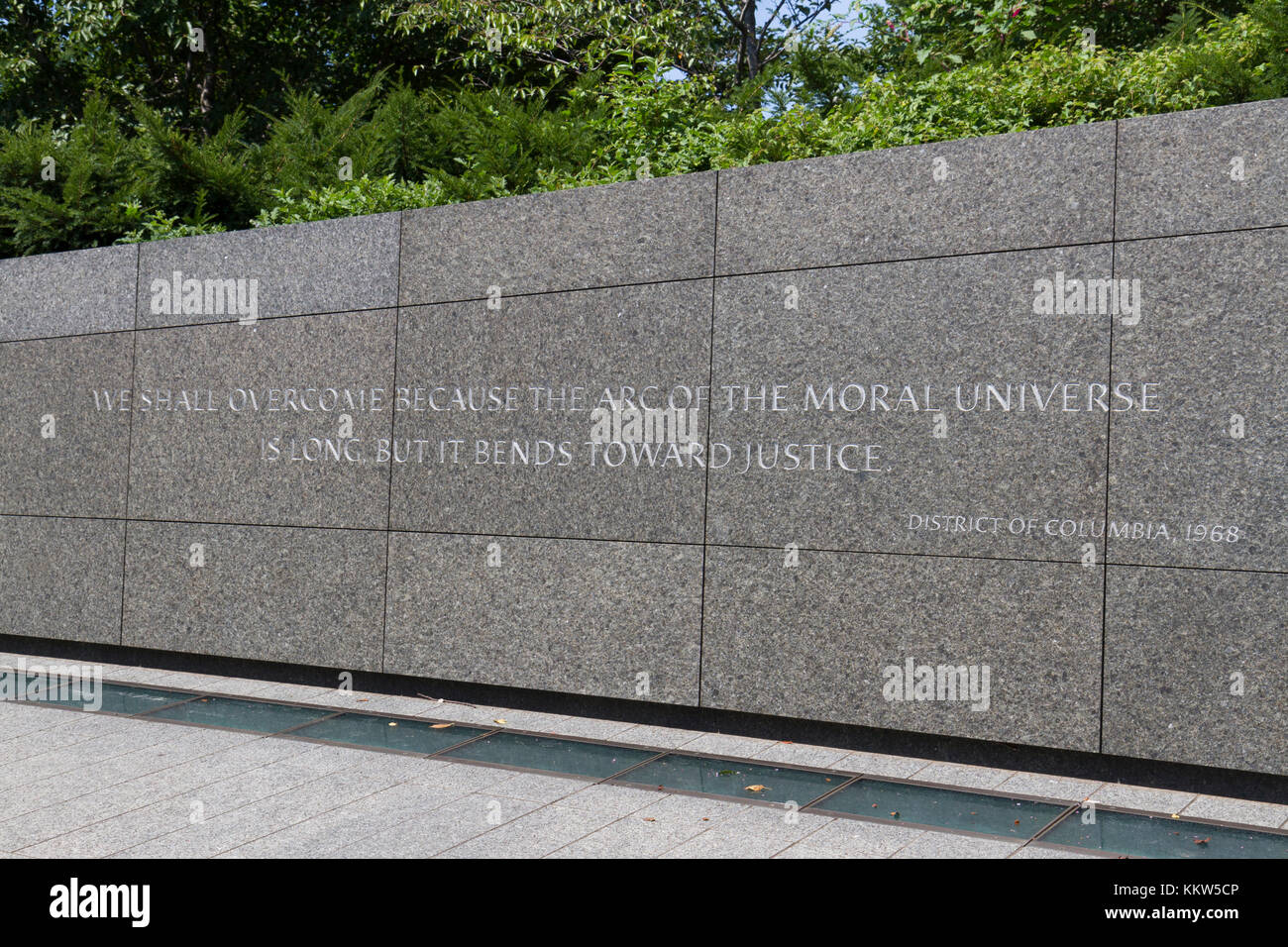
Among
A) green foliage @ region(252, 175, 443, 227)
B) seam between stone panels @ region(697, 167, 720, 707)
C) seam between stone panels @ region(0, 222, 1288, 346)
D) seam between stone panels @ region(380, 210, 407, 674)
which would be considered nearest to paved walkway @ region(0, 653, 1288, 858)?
seam between stone panels @ region(697, 167, 720, 707)

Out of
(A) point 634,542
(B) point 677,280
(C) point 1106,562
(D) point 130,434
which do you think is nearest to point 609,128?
(B) point 677,280

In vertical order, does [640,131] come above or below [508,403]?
above

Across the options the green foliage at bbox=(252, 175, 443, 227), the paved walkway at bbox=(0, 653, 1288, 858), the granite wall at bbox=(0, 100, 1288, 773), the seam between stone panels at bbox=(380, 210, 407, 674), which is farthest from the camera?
the green foliage at bbox=(252, 175, 443, 227)

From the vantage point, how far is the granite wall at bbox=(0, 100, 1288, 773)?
18.2 ft

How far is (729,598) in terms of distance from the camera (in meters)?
6.72

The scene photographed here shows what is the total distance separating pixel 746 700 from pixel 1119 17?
34.1 ft

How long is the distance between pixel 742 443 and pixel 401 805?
Answer: 108 inches

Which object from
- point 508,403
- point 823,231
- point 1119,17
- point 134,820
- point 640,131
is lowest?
point 134,820

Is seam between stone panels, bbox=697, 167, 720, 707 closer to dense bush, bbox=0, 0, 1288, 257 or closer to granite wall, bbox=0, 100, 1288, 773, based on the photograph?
granite wall, bbox=0, 100, 1288, 773

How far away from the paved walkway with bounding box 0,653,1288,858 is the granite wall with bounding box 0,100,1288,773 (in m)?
0.30

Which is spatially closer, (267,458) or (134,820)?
(134,820)

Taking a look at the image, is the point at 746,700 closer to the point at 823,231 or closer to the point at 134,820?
the point at 823,231

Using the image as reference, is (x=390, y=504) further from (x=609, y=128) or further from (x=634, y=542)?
(x=609, y=128)

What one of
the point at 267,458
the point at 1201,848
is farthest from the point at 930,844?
the point at 267,458
